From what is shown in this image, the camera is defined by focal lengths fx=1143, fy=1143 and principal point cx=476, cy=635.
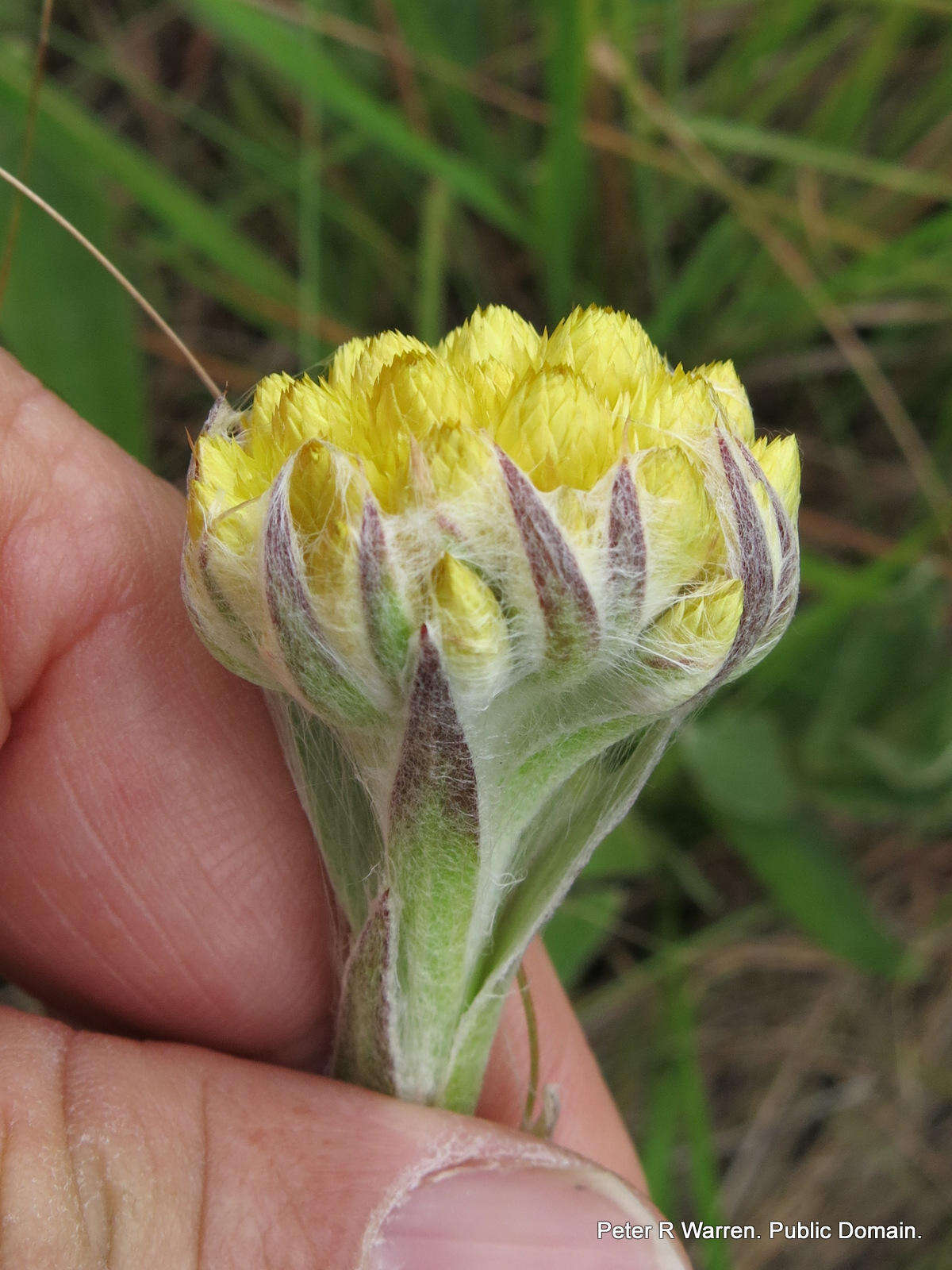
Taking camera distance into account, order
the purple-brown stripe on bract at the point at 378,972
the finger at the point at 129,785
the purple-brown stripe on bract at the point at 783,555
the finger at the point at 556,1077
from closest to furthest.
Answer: the purple-brown stripe on bract at the point at 783,555
the purple-brown stripe on bract at the point at 378,972
the finger at the point at 129,785
the finger at the point at 556,1077

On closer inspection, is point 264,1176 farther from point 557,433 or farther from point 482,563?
point 557,433

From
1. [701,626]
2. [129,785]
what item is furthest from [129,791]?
[701,626]

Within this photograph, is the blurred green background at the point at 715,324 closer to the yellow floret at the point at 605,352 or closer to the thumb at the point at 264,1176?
the thumb at the point at 264,1176

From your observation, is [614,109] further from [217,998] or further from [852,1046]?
[852,1046]

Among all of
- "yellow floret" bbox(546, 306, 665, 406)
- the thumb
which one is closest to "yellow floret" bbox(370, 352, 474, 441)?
"yellow floret" bbox(546, 306, 665, 406)

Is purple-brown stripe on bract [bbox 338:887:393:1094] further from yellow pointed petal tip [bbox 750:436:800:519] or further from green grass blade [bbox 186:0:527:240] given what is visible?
green grass blade [bbox 186:0:527:240]

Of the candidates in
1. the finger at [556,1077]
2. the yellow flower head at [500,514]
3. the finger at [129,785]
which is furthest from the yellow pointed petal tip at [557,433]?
the finger at [556,1077]

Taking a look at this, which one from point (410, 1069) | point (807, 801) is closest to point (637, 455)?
point (410, 1069)
